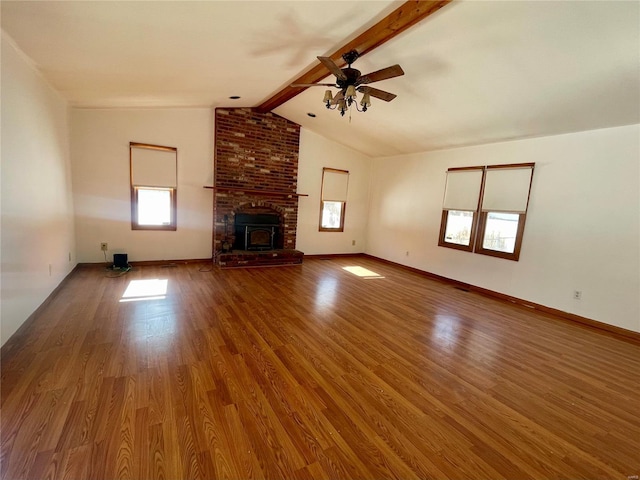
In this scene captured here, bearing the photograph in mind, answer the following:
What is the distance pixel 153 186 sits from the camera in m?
5.20

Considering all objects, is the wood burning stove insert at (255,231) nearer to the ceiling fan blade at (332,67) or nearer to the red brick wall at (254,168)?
the red brick wall at (254,168)

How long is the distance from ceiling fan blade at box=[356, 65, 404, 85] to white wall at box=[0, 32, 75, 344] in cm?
302

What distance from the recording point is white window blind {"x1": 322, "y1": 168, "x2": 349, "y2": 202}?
6875 mm

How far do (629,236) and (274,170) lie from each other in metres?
5.67

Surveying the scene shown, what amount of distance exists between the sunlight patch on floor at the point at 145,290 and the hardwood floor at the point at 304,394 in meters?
0.05

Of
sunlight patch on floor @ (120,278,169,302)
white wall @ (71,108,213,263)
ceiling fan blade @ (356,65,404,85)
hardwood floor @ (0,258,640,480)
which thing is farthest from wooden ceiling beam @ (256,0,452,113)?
sunlight patch on floor @ (120,278,169,302)

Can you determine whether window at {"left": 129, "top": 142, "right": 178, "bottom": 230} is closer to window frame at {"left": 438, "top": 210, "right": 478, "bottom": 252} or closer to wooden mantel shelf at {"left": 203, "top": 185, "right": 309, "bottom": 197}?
wooden mantel shelf at {"left": 203, "top": 185, "right": 309, "bottom": 197}

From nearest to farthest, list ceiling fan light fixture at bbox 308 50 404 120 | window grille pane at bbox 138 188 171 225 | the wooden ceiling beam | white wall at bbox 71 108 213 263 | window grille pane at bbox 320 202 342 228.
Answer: the wooden ceiling beam < ceiling fan light fixture at bbox 308 50 404 120 < white wall at bbox 71 108 213 263 < window grille pane at bbox 138 188 171 225 < window grille pane at bbox 320 202 342 228

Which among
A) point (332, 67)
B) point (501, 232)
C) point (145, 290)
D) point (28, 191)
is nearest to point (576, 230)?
point (501, 232)

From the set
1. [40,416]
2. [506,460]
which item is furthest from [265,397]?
[506,460]

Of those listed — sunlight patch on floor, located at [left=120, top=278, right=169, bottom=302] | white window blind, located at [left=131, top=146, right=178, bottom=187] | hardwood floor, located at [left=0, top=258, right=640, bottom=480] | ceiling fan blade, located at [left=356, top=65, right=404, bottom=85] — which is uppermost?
ceiling fan blade, located at [left=356, top=65, right=404, bottom=85]

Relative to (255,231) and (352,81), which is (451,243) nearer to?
(352,81)

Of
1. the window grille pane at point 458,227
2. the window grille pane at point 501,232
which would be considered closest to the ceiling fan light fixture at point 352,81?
the window grille pane at point 501,232

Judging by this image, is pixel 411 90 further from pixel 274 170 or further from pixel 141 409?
pixel 141 409
